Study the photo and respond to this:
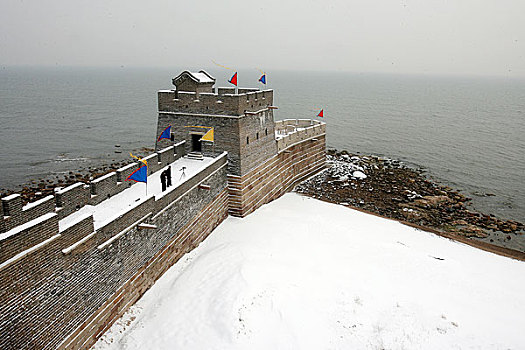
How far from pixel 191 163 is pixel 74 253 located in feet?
37.7

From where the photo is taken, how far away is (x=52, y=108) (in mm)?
85562

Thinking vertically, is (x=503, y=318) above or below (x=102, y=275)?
below

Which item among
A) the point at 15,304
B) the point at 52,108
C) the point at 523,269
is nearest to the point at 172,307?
the point at 15,304

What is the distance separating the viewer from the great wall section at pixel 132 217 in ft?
34.6

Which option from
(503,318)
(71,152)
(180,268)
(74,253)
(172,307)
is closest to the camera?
(74,253)

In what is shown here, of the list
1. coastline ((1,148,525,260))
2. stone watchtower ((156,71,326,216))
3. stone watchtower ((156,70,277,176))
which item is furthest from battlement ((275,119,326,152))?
stone watchtower ((156,70,277,176))

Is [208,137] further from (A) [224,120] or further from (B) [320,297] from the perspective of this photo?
(B) [320,297]

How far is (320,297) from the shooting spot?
16.0 meters

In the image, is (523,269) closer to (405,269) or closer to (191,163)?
(405,269)

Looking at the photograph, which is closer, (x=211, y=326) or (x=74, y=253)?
(x=74, y=253)

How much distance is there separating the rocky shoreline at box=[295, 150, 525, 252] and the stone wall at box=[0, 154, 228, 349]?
17.1 m

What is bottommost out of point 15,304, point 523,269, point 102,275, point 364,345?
point 523,269

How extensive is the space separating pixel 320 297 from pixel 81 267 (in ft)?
28.6

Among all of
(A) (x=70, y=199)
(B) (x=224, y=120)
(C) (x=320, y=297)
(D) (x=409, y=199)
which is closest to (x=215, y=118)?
(B) (x=224, y=120)
